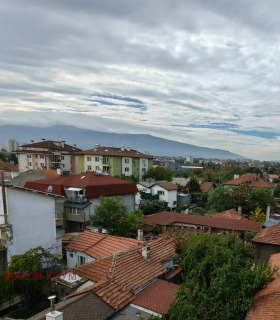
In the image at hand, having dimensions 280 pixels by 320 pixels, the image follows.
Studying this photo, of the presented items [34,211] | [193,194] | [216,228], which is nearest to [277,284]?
[34,211]

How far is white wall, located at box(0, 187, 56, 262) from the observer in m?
13.3

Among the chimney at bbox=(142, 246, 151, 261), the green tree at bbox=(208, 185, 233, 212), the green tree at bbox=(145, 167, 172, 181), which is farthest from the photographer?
the green tree at bbox=(145, 167, 172, 181)

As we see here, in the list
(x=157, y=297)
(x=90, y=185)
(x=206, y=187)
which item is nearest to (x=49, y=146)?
(x=90, y=185)

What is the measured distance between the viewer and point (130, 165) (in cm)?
5453

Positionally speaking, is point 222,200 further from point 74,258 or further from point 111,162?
point 74,258

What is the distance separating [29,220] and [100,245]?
442 cm

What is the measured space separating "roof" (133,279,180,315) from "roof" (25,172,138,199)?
54.1ft

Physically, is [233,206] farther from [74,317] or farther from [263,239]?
[74,317]

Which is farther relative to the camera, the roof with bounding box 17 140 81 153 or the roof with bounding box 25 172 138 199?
the roof with bounding box 17 140 81 153

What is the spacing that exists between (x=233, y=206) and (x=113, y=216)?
2210 centimetres

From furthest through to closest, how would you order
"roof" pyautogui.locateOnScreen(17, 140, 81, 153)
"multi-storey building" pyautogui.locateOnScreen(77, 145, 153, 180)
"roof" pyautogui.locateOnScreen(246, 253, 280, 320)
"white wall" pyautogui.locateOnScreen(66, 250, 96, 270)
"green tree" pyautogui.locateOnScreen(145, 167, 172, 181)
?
"roof" pyautogui.locateOnScreen(17, 140, 81, 153)
"green tree" pyautogui.locateOnScreen(145, 167, 172, 181)
"multi-storey building" pyautogui.locateOnScreen(77, 145, 153, 180)
"white wall" pyautogui.locateOnScreen(66, 250, 96, 270)
"roof" pyautogui.locateOnScreen(246, 253, 280, 320)

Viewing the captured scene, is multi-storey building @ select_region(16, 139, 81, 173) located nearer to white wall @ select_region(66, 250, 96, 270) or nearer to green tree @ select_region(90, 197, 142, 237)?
green tree @ select_region(90, 197, 142, 237)

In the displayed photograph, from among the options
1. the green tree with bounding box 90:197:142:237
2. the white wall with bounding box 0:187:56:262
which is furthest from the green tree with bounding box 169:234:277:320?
the green tree with bounding box 90:197:142:237

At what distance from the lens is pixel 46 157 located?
56.9 m
